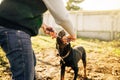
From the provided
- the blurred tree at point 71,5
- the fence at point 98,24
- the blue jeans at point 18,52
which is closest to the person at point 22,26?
the blue jeans at point 18,52

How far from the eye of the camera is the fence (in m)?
21.5

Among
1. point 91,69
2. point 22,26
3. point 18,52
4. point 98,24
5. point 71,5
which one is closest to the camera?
point 18,52

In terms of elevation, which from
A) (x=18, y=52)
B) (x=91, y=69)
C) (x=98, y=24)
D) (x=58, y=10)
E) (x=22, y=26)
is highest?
(x=98, y=24)

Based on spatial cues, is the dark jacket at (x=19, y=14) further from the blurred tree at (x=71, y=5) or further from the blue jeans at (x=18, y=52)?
the blurred tree at (x=71, y=5)

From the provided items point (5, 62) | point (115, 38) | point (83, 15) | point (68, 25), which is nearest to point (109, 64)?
point (5, 62)

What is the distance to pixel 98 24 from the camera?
2261 centimetres

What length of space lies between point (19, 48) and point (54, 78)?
199 inches

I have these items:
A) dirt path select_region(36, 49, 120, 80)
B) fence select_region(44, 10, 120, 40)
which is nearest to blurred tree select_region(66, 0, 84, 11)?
fence select_region(44, 10, 120, 40)

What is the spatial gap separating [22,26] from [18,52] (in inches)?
9.3

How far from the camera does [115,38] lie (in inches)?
824

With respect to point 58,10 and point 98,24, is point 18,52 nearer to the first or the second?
point 58,10

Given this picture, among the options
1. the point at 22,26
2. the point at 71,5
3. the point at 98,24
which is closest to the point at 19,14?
the point at 22,26

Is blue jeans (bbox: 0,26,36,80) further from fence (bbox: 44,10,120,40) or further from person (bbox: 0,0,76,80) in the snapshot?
fence (bbox: 44,10,120,40)

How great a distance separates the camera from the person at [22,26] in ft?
6.91
